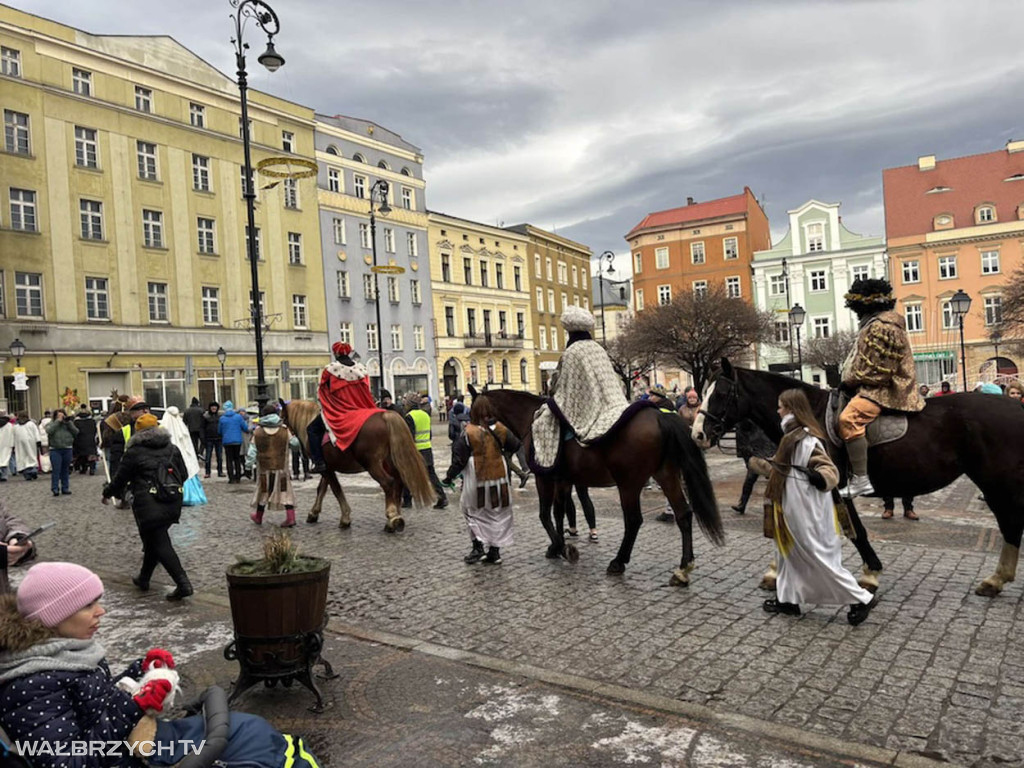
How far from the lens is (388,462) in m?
10.2

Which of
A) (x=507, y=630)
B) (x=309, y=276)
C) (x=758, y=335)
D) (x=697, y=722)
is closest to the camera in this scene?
(x=697, y=722)

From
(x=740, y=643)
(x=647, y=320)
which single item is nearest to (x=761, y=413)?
(x=740, y=643)

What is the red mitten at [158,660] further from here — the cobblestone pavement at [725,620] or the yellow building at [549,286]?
the yellow building at [549,286]

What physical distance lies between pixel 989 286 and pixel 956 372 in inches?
249

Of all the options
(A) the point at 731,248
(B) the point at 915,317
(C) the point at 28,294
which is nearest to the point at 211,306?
(C) the point at 28,294

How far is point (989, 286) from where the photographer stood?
154 ft

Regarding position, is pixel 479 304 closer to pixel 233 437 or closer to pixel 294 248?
pixel 294 248

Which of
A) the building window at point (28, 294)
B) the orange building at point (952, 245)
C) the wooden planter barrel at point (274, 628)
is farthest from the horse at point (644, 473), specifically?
the orange building at point (952, 245)

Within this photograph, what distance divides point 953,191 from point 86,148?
52.0 m

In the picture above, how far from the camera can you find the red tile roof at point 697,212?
60781 millimetres

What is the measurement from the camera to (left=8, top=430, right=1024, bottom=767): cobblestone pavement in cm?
392

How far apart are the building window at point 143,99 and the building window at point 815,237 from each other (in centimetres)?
4514

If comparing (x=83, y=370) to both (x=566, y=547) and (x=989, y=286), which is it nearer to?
(x=566, y=547)

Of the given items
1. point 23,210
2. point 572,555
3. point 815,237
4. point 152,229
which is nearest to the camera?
point 572,555
